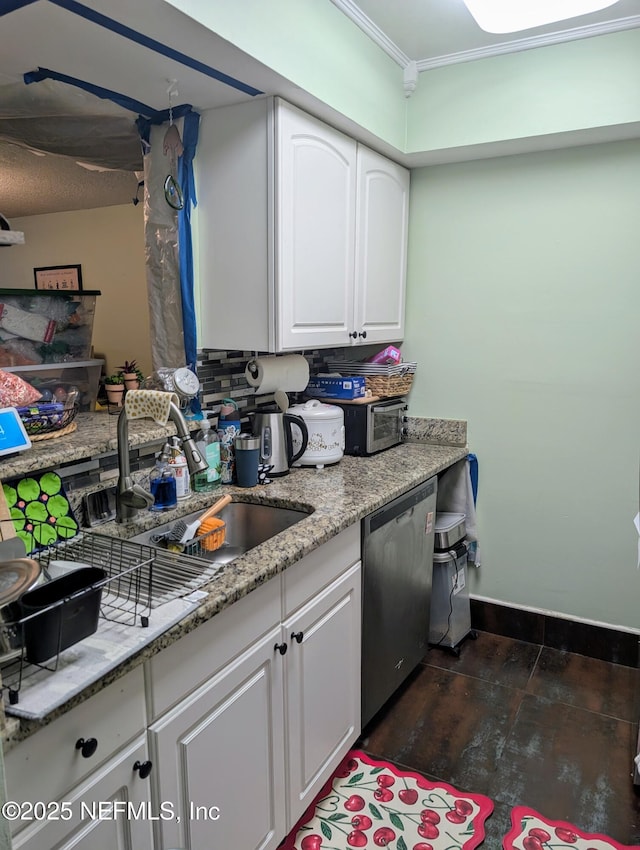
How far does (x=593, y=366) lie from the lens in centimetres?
242

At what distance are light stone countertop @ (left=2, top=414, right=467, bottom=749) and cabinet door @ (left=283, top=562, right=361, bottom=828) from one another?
0.20 meters

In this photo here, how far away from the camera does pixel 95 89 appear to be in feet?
5.67

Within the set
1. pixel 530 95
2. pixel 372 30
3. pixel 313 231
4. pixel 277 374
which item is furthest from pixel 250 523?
pixel 530 95

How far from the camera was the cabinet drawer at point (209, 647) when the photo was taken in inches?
45.3

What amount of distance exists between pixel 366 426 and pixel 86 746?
65.0 inches

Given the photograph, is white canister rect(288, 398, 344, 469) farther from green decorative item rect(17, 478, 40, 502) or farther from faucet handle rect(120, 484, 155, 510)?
green decorative item rect(17, 478, 40, 502)

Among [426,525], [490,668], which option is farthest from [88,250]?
[490,668]

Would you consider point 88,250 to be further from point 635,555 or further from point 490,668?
point 635,555

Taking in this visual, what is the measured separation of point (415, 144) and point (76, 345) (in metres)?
1.56

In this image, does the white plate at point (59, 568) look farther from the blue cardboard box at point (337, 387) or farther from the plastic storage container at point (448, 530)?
the plastic storage container at point (448, 530)

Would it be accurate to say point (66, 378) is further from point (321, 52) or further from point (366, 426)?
point (321, 52)

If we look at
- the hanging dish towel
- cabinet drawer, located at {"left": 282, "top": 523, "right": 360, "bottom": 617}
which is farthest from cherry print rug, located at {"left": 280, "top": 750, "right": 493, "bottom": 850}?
the hanging dish towel

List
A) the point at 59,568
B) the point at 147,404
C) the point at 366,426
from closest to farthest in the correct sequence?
the point at 59,568 < the point at 147,404 < the point at 366,426

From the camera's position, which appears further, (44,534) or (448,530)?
(448,530)
